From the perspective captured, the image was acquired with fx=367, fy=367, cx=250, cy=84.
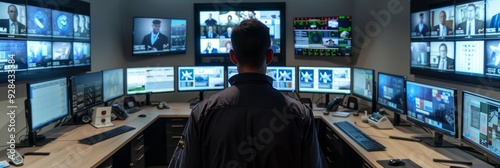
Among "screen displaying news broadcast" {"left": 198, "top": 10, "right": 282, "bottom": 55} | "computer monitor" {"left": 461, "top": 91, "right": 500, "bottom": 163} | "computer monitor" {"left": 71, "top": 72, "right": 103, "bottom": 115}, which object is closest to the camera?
"computer monitor" {"left": 461, "top": 91, "right": 500, "bottom": 163}

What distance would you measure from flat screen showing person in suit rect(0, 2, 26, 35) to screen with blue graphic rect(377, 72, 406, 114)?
2.90 m

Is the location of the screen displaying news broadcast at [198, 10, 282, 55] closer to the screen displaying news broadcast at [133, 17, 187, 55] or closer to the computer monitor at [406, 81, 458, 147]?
the screen displaying news broadcast at [133, 17, 187, 55]

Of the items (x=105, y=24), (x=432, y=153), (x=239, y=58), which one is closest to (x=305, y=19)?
(x=105, y=24)

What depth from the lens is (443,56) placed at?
279 centimetres

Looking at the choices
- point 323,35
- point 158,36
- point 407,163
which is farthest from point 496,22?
point 158,36

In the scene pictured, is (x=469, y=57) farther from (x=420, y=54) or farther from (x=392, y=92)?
(x=392, y=92)

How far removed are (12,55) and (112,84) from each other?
1.25 meters

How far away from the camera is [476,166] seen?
206 centimetres

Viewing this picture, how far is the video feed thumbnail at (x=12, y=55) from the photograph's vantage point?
244 centimetres

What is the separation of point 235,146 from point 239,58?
0.31 meters

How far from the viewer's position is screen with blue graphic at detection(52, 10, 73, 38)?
3039 millimetres

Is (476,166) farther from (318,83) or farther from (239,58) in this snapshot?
(318,83)

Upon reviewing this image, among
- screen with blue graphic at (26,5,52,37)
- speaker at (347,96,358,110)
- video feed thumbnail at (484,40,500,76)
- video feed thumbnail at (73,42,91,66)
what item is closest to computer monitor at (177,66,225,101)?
video feed thumbnail at (73,42,91,66)

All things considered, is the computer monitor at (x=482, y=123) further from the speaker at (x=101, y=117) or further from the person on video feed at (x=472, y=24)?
the speaker at (x=101, y=117)
